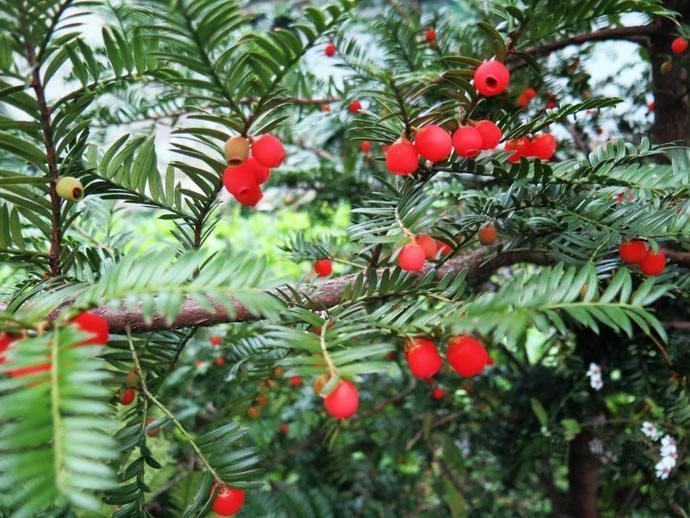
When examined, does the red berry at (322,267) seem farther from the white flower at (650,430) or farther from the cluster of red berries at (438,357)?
the white flower at (650,430)

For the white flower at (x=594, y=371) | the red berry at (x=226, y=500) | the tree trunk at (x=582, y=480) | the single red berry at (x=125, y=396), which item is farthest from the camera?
the tree trunk at (x=582, y=480)

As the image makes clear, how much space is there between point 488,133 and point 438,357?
19 centimetres

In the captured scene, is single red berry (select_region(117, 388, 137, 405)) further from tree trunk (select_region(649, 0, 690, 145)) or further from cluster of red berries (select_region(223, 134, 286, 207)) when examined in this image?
tree trunk (select_region(649, 0, 690, 145))

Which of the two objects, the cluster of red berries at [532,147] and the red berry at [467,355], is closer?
the red berry at [467,355]

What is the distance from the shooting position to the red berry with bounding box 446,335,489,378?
1.38 feet

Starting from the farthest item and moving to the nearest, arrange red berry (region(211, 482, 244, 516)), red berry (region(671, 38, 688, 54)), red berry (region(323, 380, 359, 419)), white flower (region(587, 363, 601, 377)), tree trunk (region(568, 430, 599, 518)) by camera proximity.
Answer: tree trunk (region(568, 430, 599, 518)) → white flower (region(587, 363, 601, 377)) → red berry (region(671, 38, 688, 54)) → red berry (region(211, 482, 244, 516)) → red berry (region(323, 380, 359, 419))

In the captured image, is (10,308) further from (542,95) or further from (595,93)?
(595,93)

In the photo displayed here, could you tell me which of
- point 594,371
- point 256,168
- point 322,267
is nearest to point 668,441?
point 594,371

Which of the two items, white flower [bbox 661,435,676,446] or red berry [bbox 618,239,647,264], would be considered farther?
white flower [bbox 661,435,676,446]

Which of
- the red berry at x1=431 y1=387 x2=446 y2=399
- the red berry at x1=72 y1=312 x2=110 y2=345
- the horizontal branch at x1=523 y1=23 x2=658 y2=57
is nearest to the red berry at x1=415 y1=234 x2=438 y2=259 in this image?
the red berry at x1=72 y1=312 x2=110 y2=345

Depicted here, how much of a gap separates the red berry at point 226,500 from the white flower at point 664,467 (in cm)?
59

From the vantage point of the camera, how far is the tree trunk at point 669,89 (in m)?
0.81

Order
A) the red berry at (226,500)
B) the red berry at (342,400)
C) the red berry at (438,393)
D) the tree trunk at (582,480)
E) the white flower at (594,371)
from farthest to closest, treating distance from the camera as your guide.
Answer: the red berry at (438,393) < the tree trunk at (582,480) < the white flower at (594,371) < the red berry at (226,500) < the red berry at (342,400)

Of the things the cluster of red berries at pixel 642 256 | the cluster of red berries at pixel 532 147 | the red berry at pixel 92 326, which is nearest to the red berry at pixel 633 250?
the cluster of red berries at pixel 642 256
